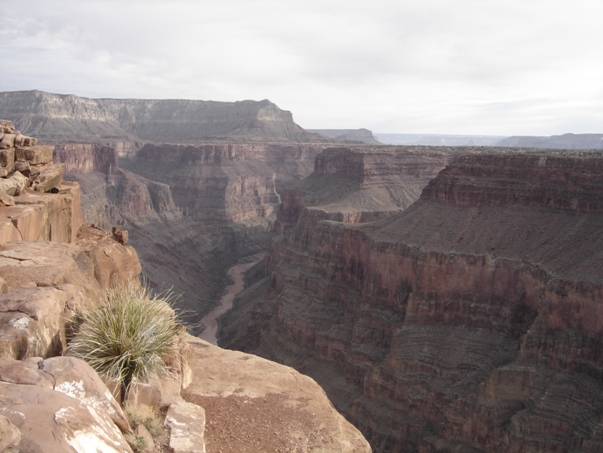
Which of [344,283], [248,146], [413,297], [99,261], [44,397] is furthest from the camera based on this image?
[248,146]

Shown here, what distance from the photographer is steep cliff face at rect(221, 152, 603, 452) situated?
119 feet

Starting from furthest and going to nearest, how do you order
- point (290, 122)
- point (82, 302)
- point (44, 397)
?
1. point (290, 122)
2. point (82, 302)
3. point (44, 397)

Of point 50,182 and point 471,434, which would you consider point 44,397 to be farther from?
point 471,434

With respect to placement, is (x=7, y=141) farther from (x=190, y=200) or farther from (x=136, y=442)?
(x=190, y=200)

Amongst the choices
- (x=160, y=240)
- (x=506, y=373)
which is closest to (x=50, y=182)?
(x=506, y=373)

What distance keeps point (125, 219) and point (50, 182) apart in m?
82.7

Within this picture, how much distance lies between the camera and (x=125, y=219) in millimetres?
100312

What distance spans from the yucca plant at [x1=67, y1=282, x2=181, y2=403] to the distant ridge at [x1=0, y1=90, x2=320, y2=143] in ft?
467

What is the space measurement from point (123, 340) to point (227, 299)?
76.7 metres

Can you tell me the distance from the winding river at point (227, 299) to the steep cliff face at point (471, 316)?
10.5 metres

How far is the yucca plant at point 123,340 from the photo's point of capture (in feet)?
35.3

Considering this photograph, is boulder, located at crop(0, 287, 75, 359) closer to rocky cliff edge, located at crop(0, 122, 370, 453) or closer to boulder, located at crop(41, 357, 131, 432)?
rocky cliff edge, located at crop(0, 122, 370, 453)

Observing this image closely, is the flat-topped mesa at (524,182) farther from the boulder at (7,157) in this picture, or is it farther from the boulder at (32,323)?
the boulder at (32,323)

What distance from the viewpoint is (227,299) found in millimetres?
87062
